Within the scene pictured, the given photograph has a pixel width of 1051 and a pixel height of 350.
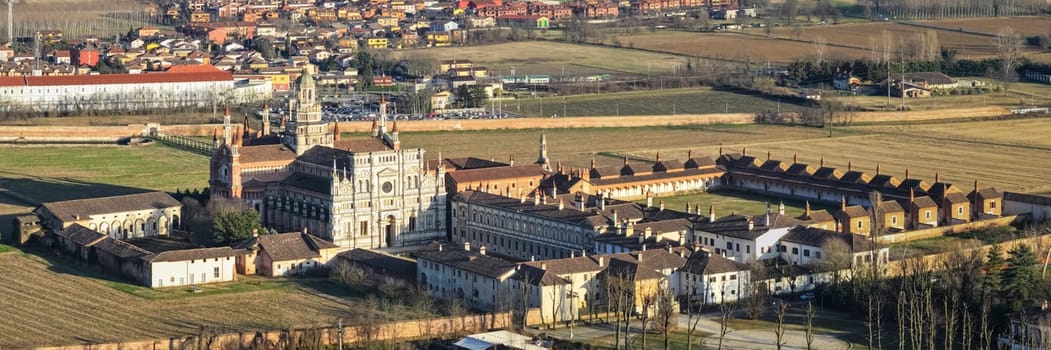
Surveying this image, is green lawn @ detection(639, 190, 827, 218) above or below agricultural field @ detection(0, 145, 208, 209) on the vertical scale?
below

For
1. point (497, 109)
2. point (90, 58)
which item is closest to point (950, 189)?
point (497, 109)

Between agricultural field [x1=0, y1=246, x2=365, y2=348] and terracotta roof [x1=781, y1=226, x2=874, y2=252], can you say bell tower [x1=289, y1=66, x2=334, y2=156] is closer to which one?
agricultural field [x1=0, y1=246, x2=365, y2=348]

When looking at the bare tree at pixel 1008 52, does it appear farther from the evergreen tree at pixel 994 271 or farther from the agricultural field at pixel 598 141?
the evergreen tree at pixel 994 271

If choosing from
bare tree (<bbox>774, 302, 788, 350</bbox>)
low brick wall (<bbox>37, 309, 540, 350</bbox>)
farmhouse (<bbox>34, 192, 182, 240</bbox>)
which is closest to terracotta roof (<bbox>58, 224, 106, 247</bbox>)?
farmhouse (<bbox>34, 192, 182, 240</bbox>)

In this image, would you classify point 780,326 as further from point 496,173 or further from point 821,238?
point 496,173

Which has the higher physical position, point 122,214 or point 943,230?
point 122,214

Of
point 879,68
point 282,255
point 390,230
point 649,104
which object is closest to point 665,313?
point 282,255
